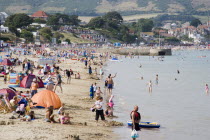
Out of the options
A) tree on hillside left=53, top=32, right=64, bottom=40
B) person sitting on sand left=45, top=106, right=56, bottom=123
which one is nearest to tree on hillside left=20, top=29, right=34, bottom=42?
tree on hillside left=53, top=32, right=64, bottom=40

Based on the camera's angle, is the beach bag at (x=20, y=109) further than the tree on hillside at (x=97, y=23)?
No

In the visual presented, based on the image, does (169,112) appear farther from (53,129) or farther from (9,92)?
(53,129)

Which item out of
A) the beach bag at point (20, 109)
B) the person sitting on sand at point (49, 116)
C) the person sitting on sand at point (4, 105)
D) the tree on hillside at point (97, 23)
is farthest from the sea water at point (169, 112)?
the tree on hillside at point (97, 23)

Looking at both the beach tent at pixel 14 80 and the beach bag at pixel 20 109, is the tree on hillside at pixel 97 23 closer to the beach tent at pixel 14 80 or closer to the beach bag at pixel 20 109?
the beach tent at pixel 14 80

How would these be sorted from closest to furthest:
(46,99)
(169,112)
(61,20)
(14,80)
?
(46,99) < (169,112) < (14,80) < (61,20)

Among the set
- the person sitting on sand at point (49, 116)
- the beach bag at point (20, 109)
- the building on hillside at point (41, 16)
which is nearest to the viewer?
the person sitting on sand at point (49, 116)

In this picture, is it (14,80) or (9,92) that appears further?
(14,80)

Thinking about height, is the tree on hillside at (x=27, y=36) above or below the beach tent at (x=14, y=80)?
above

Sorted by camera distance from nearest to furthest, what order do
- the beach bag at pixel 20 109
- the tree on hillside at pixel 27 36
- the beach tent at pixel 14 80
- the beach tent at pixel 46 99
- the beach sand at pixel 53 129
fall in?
the beach sand at pixel 53 129, the beach bag at pixel 20 109, the beach tent at pixel 46 99, the beach tent at pixel 14 80, the tree on hillside at pixel 27 36

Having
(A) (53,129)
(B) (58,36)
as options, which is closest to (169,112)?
(A) (53,129)

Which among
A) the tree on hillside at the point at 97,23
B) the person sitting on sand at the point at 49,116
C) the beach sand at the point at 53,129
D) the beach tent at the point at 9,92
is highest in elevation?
the tree on hillside at the point at 97,23

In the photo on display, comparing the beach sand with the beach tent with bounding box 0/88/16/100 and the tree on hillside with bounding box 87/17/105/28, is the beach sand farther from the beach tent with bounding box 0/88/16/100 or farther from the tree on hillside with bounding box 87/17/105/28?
the tree on hillside with bounding box 87/17/105/28

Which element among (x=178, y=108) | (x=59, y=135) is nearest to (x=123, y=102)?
(x=178, y=108)

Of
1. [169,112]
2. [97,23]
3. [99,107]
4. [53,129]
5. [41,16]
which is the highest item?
[41,16]
